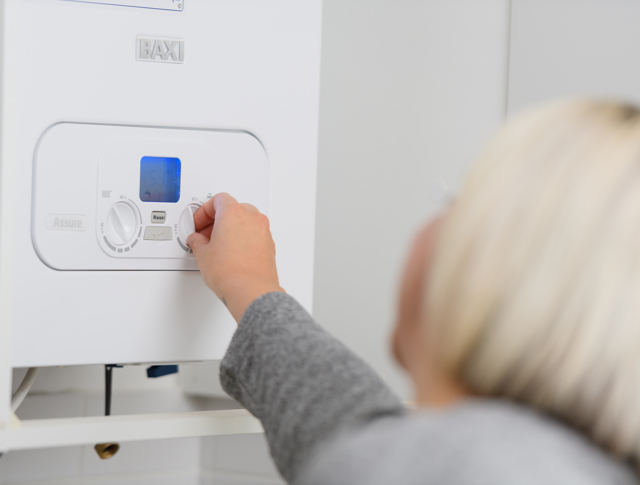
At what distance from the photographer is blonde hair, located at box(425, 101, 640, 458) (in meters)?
0.28

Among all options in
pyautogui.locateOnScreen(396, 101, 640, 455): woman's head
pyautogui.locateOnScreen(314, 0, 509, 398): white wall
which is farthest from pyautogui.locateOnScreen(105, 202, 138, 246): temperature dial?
pyautogui.locateOnScreen(314, 0, 509, 398): white wall

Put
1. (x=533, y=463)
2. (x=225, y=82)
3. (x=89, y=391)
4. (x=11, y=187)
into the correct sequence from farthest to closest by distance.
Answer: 1. (x=89, y=391)
2. (x=225, y=82)
3. (x=11, y=187)
4. (x=533, y=463)

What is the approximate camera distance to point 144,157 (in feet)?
2.04

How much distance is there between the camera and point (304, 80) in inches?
26.3

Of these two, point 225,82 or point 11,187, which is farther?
point 225,82

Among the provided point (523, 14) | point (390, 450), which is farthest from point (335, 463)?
point (523, 14)

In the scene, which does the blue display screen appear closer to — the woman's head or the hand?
the hand

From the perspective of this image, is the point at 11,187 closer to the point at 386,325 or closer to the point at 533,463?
the point at 533,463

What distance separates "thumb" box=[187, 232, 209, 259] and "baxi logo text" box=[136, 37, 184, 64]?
18 cm

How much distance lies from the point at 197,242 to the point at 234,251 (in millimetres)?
53

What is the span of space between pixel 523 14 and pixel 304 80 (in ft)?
1.85

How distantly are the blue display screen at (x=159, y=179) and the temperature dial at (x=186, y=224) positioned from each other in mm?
17

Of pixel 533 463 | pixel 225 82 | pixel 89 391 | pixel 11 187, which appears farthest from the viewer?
pixel 89 391

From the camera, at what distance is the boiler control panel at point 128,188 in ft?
1.95
